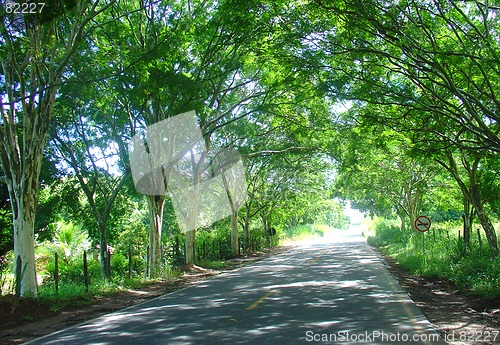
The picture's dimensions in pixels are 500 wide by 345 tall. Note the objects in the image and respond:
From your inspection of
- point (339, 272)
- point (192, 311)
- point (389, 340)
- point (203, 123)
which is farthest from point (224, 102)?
point (389, 340)

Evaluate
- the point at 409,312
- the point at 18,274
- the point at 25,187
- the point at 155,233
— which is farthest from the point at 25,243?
the point at 409,312

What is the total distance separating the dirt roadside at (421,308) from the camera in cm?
742

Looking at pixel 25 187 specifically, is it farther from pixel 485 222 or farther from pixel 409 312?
pixel 485 222

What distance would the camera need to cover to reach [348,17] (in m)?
10.8

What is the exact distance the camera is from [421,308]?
938 centimetres

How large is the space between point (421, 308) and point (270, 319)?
3417 mm

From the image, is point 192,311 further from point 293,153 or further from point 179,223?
point 179,223

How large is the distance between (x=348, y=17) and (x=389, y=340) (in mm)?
7543

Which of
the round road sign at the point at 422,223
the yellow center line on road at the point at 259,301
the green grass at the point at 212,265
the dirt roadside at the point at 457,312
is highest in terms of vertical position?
the round road sign at the point at 422,223

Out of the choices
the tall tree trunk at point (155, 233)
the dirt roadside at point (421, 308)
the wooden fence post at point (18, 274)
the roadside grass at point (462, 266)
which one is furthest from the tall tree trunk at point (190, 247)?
the wooden fence post at point (18, 274)

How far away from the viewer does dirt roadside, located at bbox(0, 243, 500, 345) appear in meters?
7.42

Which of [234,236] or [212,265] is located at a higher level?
[234,236]

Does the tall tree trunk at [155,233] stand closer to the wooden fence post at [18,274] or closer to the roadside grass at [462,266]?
the wooden fence post at [18,274]

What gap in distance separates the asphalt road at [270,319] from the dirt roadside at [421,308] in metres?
0.41
